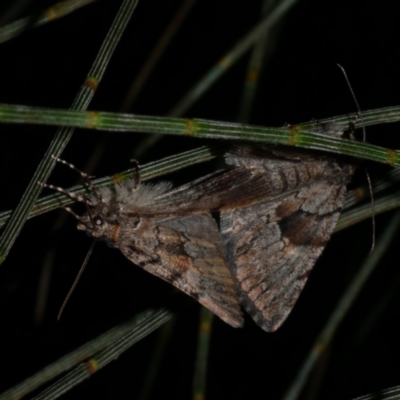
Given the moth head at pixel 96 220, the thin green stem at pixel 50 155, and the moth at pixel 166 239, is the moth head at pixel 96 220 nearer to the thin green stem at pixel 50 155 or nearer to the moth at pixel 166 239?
the moth at pixel 166 239

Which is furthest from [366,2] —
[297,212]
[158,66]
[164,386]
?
[164,386]

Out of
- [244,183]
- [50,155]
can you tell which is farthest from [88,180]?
[244,183]

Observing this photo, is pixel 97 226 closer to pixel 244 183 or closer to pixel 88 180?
pixel 88 180

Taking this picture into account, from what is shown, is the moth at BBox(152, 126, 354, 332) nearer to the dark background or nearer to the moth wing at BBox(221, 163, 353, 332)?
the moth wing at BBox(221, 163, 353, 332)

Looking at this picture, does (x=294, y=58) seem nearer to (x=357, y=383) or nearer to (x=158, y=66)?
(x=158, y=66)

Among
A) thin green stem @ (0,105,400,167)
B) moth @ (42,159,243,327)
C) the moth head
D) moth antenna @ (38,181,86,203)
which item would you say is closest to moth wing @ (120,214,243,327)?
moth @ (42,159,243,327)

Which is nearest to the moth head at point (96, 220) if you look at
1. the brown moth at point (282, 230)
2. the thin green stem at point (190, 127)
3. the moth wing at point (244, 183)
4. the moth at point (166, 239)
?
the moth at point (166, 239)

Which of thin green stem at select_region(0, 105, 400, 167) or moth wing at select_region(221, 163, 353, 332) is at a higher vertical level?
thin green stem at select_region(0, 105, 400, 167)
